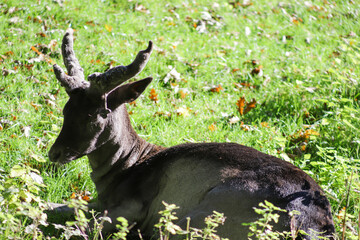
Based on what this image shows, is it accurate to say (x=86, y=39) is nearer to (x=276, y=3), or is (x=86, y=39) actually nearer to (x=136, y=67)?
(x=136, y=67)

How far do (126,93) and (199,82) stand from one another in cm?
338

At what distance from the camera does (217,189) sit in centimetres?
389

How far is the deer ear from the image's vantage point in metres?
4.21

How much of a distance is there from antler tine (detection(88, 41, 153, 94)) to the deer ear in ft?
0.57

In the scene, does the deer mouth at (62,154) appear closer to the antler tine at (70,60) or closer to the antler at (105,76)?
the antler at (105,76)

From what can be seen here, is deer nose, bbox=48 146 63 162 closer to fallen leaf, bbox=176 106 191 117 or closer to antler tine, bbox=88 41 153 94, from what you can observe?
antler tine, bbox=88 41 153 94

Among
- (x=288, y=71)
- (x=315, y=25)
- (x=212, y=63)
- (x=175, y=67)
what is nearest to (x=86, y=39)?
(x=175, y=67)

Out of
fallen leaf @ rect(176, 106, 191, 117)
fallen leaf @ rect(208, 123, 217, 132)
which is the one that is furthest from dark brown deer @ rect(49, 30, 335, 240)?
fallen leaf @ rect(176, 106, 191, 117)

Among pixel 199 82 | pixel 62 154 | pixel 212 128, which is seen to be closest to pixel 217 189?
pixel 62 154

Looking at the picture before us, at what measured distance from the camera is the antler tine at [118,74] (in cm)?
386

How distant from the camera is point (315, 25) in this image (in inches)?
453

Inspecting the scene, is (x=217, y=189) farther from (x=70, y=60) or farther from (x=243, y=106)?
(x=243, y=106)

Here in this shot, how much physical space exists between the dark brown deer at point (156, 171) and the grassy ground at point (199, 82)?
0.39 m

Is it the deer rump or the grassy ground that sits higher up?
the deer rump
